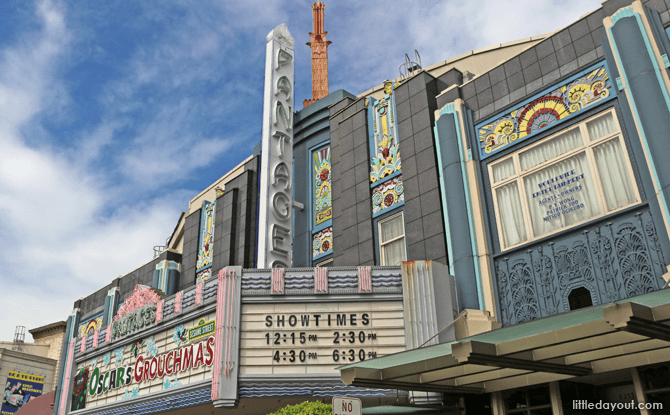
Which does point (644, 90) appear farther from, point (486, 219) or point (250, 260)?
point (250, 260)

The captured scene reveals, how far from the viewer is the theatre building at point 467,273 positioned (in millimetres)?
14148

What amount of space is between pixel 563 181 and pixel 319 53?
31963 mm

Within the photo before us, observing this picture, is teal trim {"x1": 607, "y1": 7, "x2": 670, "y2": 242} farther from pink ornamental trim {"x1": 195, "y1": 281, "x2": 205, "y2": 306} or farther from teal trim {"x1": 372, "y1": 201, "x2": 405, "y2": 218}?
pink ornamental trim {"x1": 195, "y1": 281, "x2": 205, "y2": 306}

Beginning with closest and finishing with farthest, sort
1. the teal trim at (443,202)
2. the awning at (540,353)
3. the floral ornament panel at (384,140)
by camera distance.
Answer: the awning at (540,353) → the teal trim at (443,202) → the floral ornament panel at (384,140)

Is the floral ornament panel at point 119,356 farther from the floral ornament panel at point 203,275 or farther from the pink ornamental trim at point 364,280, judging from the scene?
the pink ornamental trim at point 364,280

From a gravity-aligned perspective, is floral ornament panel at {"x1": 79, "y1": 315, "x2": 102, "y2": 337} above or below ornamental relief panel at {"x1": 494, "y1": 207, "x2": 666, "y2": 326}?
above

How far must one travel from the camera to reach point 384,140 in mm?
23219

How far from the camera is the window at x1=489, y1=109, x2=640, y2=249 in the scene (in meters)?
16.1

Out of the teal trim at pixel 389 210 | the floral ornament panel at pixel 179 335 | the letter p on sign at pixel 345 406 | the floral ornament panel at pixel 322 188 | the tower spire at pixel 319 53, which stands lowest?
the letter p on sign at pixel 345 406

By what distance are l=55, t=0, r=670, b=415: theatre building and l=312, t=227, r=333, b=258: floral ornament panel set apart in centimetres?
121

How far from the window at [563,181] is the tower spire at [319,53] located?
27.4 meters

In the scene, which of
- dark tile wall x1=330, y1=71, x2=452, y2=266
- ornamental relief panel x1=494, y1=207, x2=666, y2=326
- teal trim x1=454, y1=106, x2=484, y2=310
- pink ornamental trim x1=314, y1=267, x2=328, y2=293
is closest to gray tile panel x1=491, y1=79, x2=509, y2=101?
teal trim x1=454, y1=106, x2=484, y2=310

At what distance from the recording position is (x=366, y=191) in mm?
22906

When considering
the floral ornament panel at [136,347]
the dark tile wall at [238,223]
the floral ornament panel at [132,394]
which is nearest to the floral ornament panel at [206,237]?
the dark tile wall at [238,223]
